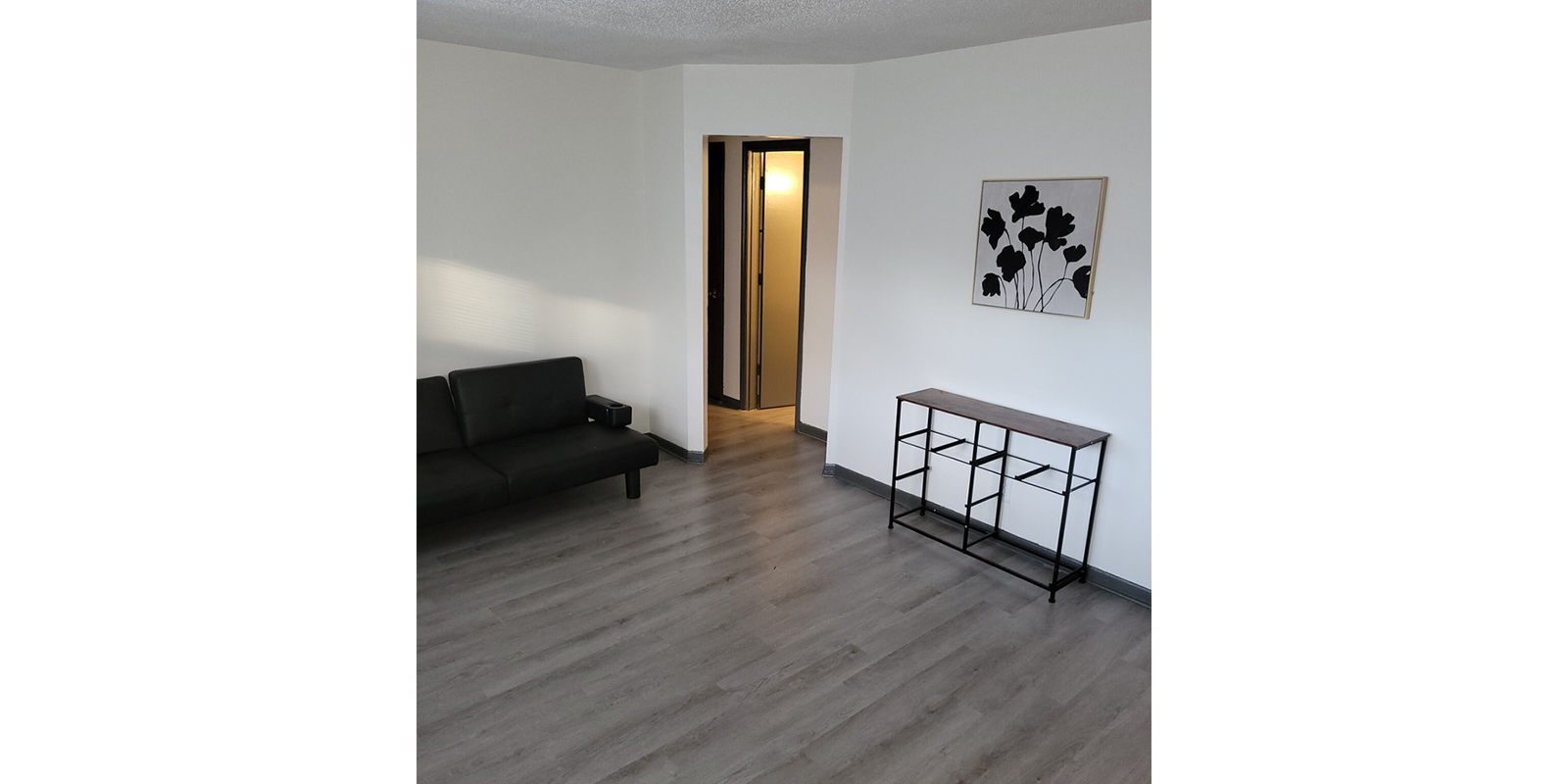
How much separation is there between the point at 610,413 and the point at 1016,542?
7.62ft

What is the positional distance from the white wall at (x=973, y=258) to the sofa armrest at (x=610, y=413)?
1254 millimetres

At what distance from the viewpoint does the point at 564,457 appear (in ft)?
14.4

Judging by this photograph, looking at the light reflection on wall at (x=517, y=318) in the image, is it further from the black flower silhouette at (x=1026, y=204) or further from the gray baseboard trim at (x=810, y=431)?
the black flower silhouette at (x=1026, y=204)

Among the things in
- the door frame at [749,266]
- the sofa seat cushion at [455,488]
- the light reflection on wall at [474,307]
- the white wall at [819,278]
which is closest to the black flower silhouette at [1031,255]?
the white wall at [819,278]

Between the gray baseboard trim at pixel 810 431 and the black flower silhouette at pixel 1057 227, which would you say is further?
the gray baseboard trim at pixel 810 431

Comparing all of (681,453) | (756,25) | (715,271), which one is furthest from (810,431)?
(756,25)

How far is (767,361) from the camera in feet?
22.0

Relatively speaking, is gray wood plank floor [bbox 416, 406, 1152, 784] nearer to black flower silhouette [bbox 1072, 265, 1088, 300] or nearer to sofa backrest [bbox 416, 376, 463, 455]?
sofa backrest [bbox 416, 376, 463, 455]

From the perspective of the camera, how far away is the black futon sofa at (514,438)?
4039mm

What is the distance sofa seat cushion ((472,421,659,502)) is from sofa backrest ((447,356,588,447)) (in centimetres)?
8

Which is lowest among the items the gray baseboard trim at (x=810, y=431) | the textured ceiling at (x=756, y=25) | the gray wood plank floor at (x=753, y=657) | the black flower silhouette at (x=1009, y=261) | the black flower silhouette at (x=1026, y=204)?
the gray wood plank floor at (x=753, y=657)

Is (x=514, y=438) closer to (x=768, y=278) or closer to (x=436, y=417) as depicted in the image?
(x=436, y=417)
